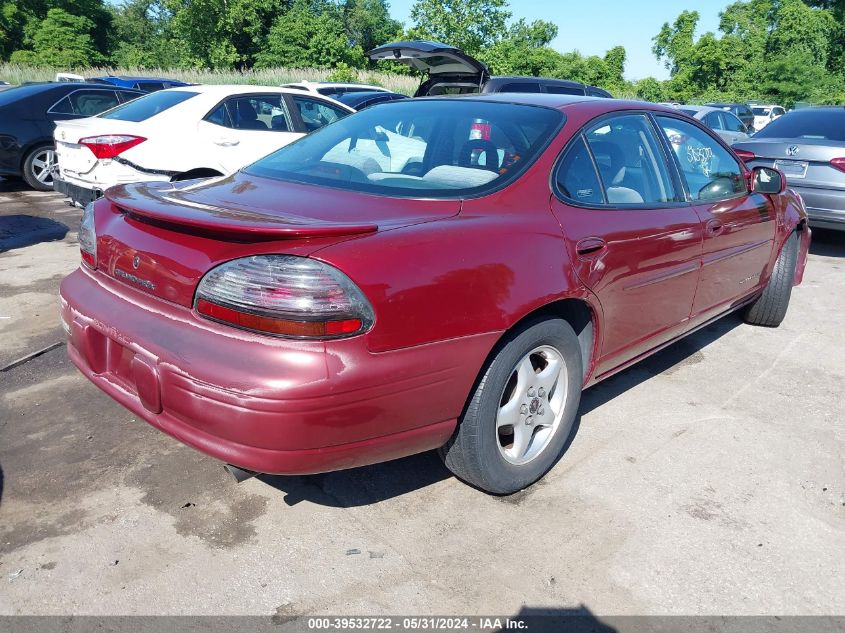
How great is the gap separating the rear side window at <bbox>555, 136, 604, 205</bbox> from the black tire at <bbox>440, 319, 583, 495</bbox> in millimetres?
556

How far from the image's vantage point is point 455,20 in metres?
39.7

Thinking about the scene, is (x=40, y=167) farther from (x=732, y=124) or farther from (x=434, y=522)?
(x=732, y=124)

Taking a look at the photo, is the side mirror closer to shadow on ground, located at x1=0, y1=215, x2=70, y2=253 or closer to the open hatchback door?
the open hatchback door

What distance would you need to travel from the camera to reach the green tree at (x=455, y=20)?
39.5 metres

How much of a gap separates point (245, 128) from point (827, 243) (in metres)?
6.86

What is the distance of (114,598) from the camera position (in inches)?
85.7

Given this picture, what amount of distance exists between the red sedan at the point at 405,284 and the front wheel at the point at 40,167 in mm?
7841

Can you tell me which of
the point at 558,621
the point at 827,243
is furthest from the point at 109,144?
the point at 827,243

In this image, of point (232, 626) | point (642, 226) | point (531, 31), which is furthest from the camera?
point (531, 31)

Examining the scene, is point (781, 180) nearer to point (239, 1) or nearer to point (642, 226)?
point (642, 226)

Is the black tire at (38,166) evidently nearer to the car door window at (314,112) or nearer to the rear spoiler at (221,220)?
the car door window at (314,112)

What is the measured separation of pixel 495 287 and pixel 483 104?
1.27 metres

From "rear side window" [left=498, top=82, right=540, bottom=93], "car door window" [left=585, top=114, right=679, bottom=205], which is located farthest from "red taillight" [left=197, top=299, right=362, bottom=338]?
"rear side window" [left=498, top=82, right=540, bottom=93]

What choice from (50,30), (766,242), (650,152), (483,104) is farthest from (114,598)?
(50,30)
